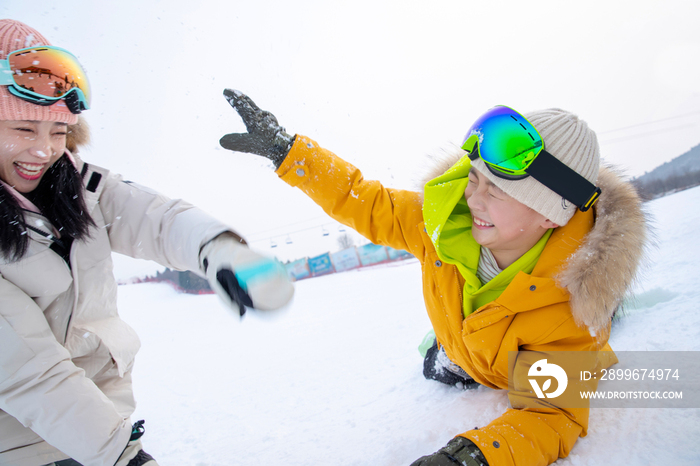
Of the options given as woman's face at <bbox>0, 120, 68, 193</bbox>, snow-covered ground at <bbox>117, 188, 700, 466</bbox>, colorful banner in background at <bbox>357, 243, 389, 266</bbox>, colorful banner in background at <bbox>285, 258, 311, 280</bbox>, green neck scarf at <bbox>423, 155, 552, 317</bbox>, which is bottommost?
colorful banner in background at <bbox>285, 258, 311, 280</bbox>

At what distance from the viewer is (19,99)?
119 cm

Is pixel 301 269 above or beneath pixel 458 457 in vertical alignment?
beneath

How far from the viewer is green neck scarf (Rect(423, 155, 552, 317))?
167cm

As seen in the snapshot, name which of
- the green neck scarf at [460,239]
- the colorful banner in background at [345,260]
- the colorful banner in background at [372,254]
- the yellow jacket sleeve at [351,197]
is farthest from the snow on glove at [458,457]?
the colorful banner in background at [345,260]

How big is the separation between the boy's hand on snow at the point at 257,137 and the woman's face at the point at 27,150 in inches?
33.6

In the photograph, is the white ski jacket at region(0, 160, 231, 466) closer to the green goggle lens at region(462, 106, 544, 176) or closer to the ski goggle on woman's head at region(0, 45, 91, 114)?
the ski goggle on woman's head at region(0, 45, 91, 114)

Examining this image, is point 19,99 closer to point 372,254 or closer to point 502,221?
point 502,221

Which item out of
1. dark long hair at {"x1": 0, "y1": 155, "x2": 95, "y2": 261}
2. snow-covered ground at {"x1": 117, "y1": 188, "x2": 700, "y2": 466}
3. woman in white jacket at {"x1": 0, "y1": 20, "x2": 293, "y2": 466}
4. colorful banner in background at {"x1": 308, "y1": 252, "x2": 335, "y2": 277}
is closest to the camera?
woman in white jacket at {"x1": 0, "y1": 20, "x2": 293, "y2": 466}

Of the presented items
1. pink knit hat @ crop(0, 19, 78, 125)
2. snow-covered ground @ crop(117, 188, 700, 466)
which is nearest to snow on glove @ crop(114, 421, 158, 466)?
snow-covered ground @ crop(117, 188, 700, 466)

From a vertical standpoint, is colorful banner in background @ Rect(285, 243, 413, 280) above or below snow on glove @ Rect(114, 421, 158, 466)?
below

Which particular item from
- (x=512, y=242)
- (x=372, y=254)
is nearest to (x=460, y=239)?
(x=512, y=242)

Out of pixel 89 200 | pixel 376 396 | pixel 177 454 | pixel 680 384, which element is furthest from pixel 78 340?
pixel 680 384

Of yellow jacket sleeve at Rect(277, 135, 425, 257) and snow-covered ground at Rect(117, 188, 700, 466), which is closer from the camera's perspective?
snow-covered ground at Rect(117, 188, 700, 466)

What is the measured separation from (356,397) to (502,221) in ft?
5.21
